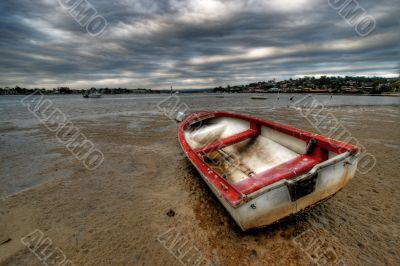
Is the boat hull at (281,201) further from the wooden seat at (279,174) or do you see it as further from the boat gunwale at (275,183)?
the wooden seat at (279,174)

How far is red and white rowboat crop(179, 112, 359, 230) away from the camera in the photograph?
3.28 meters

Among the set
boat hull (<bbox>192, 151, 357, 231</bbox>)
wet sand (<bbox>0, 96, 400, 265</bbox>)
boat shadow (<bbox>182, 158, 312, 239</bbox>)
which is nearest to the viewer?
boat hull (<bbox>192, 151, 357, 231</bbox>)

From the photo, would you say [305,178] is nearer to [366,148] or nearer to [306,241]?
[306,241]

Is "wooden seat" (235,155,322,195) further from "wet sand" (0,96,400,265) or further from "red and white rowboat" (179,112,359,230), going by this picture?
"wet sand" (0,96,400,265)

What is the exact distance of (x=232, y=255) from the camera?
344cm

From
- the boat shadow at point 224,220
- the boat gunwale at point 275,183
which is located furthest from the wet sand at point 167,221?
the boat gunwale at point 275,183

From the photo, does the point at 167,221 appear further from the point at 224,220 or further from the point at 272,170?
the point at 272,170

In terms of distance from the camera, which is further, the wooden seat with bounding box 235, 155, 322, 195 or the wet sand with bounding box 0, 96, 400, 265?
the wooden seat with bounding box 235, 155, 322, 195

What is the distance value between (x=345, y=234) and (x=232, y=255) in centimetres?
212

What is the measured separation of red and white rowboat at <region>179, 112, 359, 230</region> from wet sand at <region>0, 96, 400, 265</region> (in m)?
0.63

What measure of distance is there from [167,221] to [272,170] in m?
2.52

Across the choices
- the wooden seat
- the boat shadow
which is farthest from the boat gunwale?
the boat shadow

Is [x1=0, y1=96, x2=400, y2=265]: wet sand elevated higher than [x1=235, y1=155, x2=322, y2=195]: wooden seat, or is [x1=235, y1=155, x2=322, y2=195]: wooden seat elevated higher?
[x1=235, y1=155, x2=322, y2=195]: wooden seat

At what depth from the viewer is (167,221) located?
4.47 metres
